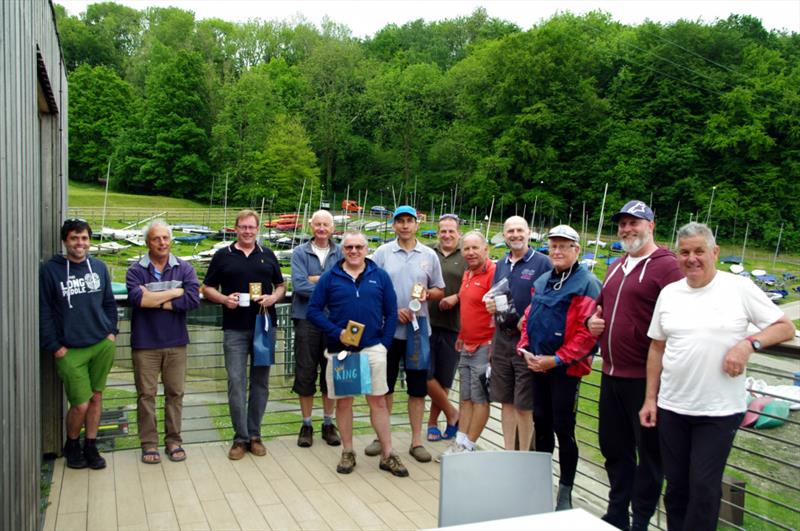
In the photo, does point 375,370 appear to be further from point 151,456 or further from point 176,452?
point 151,456

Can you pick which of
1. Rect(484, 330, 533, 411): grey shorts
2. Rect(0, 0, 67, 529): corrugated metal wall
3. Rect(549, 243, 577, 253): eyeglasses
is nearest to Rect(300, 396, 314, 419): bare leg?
Rect(484, 330, 533, 411): grey shorts

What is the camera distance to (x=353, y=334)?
4461mm

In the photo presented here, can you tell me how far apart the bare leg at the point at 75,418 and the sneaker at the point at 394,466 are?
2012 mm

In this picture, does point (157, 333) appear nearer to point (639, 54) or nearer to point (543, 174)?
point (543, 174)

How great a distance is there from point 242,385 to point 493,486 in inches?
114

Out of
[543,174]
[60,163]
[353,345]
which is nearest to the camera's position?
[353,345]

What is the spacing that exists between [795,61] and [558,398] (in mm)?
58760

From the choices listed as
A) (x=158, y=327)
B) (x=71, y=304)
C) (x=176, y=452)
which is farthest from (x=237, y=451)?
(x=71, y=304)

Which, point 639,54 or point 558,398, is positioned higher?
point 639,54

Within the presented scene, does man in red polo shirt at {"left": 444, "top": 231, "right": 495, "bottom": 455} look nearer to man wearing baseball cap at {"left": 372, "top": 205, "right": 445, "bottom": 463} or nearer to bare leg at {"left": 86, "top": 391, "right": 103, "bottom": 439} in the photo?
man wearing baseball cap at {"left": 372, "top": 205, "right": 445, "bottom": 463}

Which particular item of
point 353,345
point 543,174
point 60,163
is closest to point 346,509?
point 353,345

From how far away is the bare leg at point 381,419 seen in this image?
4660 mm

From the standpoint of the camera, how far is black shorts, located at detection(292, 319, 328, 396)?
5078mm

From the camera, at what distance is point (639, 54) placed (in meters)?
53.6
